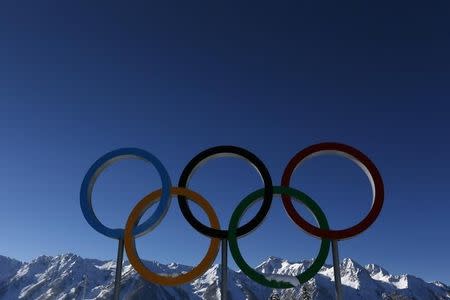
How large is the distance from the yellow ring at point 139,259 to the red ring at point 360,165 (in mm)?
3618

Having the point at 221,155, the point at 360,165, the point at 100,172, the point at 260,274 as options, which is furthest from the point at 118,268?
the point at 360,165

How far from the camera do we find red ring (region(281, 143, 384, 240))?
70.7 feet

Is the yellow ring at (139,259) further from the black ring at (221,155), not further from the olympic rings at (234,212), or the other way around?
the black ring at (221,155)

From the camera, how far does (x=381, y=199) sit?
72.1 ft

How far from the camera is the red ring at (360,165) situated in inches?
848

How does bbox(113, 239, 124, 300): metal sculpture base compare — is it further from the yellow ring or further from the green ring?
the green ring

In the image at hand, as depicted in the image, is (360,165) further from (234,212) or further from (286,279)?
(286,279)

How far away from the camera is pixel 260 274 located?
70.6 ft

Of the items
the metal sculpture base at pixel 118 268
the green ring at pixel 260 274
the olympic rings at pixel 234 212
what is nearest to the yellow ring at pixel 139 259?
the olympic rings at pixel 234 212

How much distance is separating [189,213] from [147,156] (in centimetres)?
354

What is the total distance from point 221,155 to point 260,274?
593cm

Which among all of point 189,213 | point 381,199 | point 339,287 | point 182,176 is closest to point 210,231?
point 189,213

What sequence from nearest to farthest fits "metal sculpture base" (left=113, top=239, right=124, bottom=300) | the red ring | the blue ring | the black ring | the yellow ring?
the red ring
the yellow ring
the black ring
the blue ring
"metal sculpture base" (left=113, top=239, right=124, bottom=300)

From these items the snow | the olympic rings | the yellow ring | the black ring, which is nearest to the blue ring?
the olympic rings
